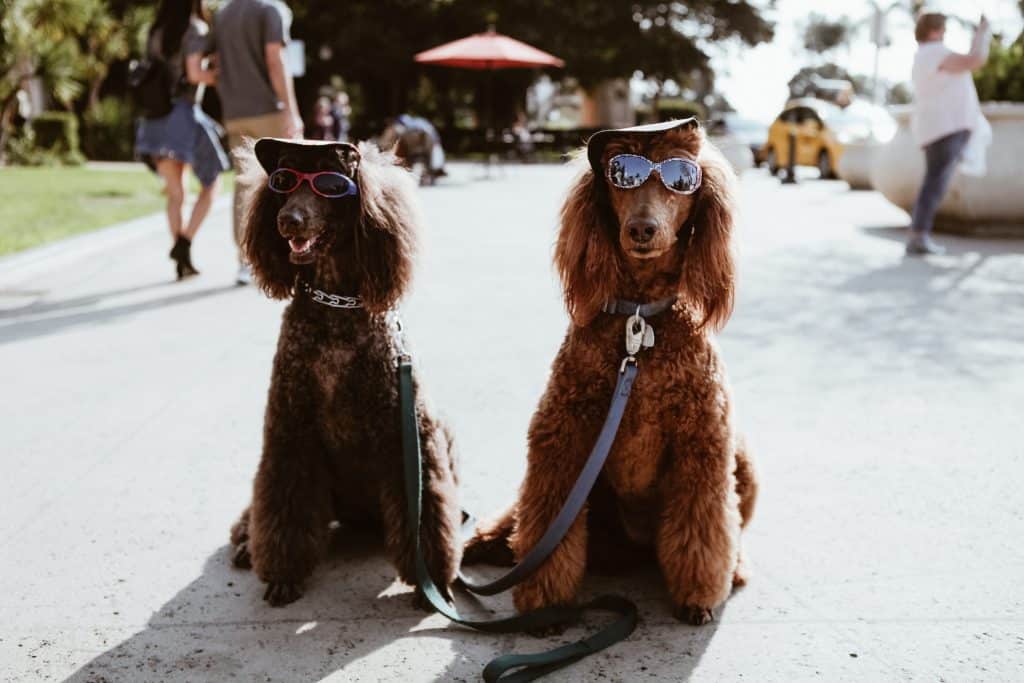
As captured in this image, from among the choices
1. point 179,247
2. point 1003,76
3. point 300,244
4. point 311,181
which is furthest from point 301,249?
→ point 1003,76

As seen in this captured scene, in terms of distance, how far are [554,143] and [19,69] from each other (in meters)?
16.1

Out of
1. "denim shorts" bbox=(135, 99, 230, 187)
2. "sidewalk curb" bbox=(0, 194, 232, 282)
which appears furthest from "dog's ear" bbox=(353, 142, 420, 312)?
"sidewalk curb" bbox=(0, 194, 232, 282)

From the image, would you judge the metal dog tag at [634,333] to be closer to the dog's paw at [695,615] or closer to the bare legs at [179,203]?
the dog's paw at [695,615]

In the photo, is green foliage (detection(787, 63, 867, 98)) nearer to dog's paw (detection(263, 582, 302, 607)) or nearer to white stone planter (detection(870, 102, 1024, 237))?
white stone planter (detection(870, 102, 1024, 237))

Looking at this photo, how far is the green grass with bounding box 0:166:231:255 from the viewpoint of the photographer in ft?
34.3

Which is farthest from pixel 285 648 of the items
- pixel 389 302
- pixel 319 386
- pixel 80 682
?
pixel 389 302

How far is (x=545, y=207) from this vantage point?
14719 mm

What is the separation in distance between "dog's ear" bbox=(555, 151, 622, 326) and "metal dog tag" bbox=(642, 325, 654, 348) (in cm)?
14

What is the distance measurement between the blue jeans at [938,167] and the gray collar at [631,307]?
7130 millimetres

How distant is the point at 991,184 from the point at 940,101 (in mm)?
2149

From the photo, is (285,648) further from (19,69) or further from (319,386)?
(19,69)

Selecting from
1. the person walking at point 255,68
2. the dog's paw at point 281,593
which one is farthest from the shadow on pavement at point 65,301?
the dog's paw at point 281,593

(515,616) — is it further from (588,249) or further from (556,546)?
(588,249)

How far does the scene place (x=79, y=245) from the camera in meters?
9.48
